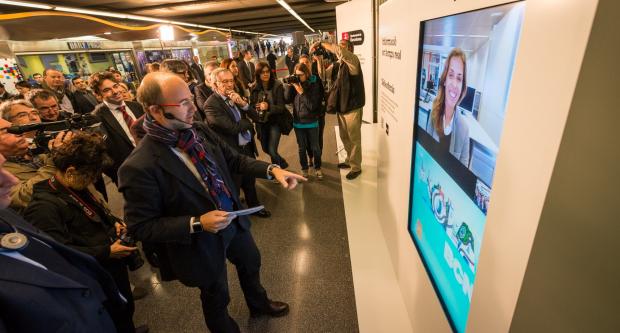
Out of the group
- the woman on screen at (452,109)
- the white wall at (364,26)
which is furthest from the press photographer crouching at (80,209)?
the white wall at (364,26)

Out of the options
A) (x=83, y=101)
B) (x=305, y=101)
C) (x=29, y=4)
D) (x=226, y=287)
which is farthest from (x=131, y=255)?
(x=29, y=4)

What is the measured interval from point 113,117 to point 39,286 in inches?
87.6

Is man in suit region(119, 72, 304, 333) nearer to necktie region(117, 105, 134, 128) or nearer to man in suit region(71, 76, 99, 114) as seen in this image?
necktie region(117, 105, 134, 128)

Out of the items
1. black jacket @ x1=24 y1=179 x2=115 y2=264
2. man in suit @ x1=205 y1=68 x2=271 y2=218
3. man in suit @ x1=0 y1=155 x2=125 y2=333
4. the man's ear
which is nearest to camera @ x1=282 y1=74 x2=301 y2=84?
man in suit @ x1=205 y1=68 x2=271 y2=218

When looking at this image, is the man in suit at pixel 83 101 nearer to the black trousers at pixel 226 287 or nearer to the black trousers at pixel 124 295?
the black trousers at pixel 124 295

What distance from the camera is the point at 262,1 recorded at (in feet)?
24.7

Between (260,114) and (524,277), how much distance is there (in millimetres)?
3232

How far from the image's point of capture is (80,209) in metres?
1.61

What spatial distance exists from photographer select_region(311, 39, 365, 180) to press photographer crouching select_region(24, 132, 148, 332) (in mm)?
2676

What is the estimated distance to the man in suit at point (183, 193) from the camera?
1.34 meters

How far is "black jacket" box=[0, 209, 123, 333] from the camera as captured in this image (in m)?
0.84

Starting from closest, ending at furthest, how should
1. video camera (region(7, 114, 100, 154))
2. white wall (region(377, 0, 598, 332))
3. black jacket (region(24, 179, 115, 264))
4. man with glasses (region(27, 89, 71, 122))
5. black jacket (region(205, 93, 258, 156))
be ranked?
white wall (region(377, 0, 598, 332)), black jacket (region(24, 179, 115, 264)), video camera (region(7, 114, 100, 154)), man with glasses (region(27, 89, 71, 122)), black jacket (region(205, 93, 258, 156))

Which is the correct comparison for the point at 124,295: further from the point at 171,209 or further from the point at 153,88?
the point at 153,88

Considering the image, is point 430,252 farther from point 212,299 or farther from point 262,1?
point 262,1
